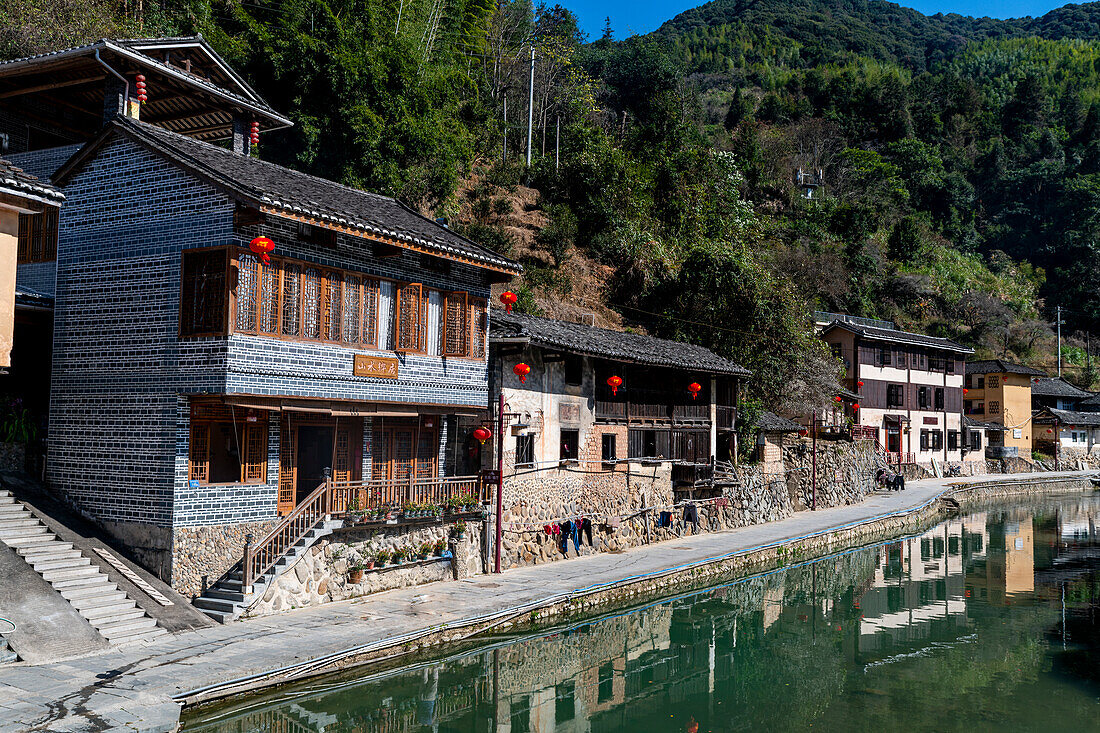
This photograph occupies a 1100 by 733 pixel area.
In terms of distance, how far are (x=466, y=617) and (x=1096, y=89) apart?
410 ft

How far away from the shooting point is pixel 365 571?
59.9 ft

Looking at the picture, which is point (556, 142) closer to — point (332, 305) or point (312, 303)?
point (332, 305)

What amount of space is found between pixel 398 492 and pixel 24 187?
10.4 metres

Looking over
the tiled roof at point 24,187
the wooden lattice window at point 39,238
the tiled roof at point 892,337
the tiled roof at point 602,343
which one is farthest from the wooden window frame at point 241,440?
the tiled roof at point 892,337

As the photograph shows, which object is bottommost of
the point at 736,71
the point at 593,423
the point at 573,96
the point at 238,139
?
the point at 593,423

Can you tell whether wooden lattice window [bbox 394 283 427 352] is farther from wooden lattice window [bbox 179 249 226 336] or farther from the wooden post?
wooden lattice window [bbox 179 249 226 336]

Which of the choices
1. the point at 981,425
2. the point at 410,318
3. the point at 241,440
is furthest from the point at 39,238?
the point at 981,425

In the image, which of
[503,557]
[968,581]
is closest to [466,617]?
[503,557]

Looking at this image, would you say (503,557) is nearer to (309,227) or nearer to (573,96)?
(309,227)

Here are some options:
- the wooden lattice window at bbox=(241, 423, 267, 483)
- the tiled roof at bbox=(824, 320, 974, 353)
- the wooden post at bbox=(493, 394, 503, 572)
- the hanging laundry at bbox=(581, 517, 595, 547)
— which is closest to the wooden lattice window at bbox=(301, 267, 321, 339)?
the wooden lattice window at bbox=(241, 423, 267, 483)

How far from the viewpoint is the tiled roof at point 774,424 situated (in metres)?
35.8

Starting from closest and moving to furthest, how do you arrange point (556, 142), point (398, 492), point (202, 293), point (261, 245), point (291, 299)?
1. point (261, 245)
2. point (202, 293)
3. point (291, 299)
4. point (398, 492)
5. point (556, 142)

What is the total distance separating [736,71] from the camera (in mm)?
105000

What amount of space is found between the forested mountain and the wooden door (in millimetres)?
16225
